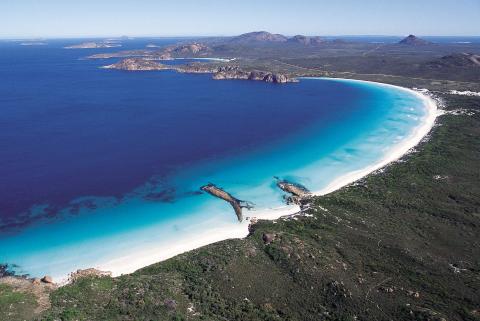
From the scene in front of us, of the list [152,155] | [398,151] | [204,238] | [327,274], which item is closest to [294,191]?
[204,238]

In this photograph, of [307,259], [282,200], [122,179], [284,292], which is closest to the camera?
[284,292]

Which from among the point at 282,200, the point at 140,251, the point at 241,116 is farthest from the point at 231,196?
the point at 241,116

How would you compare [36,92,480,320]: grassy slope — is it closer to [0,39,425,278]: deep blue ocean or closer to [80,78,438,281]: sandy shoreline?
[80,78,438,281]: sandy shoreline

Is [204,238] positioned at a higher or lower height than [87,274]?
lower

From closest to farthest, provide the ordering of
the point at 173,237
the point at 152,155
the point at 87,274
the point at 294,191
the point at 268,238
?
the point at 87,274, the point at 268,238, the point at 173,237, the point at 294,191, the point at 152,155

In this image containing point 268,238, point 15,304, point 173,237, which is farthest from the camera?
point 173,237

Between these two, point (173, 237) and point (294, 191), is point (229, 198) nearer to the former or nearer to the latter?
point (294, 191)

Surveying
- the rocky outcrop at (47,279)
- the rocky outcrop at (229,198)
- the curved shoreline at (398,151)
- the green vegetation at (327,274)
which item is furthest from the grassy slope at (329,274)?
the curved shoreline at (398,151)

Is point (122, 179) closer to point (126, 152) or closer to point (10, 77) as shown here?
point (126, 152)
